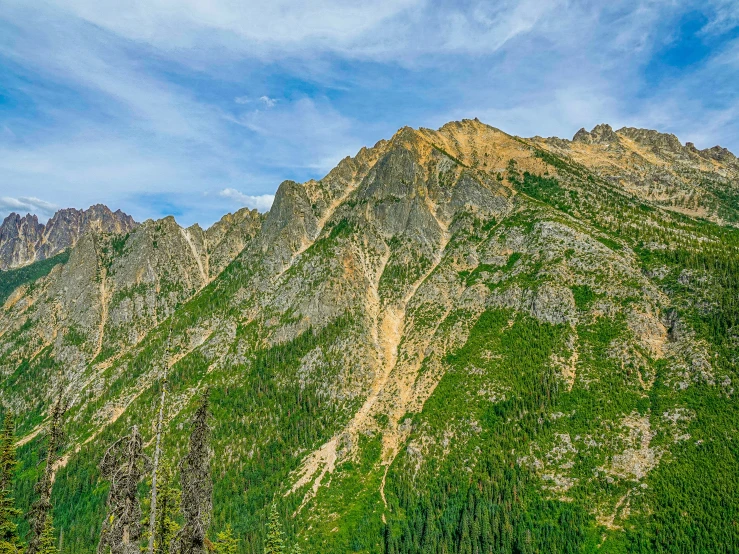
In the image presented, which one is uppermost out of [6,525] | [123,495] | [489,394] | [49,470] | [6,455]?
[489,394]

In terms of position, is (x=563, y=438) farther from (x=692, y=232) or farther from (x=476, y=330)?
(x=692, y=232)

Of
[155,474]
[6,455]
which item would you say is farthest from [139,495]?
[6,455]

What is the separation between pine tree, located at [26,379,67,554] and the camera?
3025 centimetres

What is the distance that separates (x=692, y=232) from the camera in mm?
170000

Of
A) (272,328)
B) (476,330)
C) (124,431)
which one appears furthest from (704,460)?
(124,431)

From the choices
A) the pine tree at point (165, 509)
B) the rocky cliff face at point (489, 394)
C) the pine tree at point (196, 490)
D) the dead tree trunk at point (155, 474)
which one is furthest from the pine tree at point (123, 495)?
the rocky cliff face at point (489, 394)

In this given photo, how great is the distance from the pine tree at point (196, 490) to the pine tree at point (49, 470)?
11.2 meters

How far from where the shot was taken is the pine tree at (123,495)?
20.2 m

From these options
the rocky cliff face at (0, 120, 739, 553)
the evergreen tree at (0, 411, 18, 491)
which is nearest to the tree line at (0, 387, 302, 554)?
the evergreen tree at (0, 411, 18, 491)

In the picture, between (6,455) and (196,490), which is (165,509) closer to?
(196,490)

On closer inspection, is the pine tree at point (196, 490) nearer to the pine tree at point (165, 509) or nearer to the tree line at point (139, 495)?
the tree line at point (139, 495)

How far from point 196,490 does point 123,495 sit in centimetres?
494

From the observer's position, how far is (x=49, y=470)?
3062cm

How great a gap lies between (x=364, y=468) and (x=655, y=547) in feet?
252
